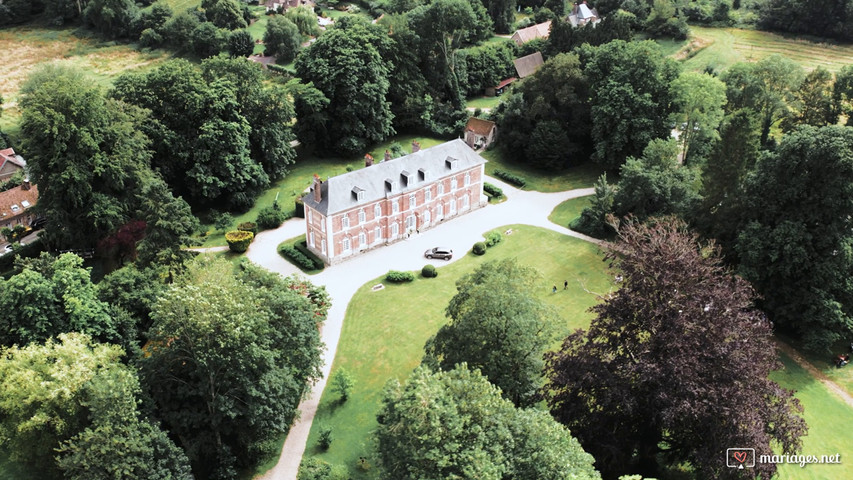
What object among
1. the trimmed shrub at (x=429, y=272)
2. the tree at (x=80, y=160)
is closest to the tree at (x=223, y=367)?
the trimmed shrub at (x=429, y=272)

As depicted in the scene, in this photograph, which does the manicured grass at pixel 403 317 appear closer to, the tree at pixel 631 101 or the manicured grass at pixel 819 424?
the tree at pixel 631 101

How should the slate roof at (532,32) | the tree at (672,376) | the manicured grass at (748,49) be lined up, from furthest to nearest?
the slate roof at (532,32), the manicured grass at (748,49), the tree at (672,376)

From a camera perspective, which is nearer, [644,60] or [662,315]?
[662,315]

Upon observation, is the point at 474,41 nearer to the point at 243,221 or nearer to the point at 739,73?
the point at 739,73

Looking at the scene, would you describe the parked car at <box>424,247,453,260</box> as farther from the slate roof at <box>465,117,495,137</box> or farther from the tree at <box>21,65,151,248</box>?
the tree at <box>21,65,151,248</box>

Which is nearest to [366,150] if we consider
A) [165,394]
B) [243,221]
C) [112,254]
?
[243,221]
